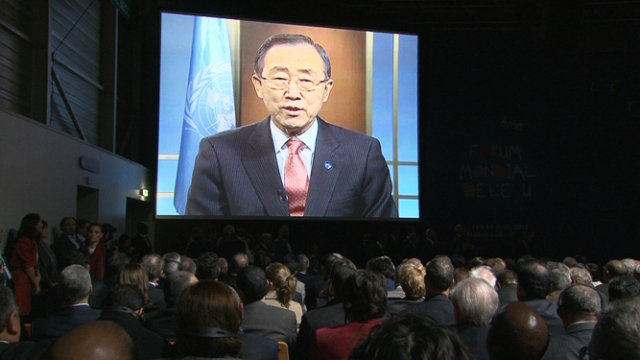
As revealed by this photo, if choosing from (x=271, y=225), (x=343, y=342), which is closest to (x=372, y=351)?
(x=343, y=342)

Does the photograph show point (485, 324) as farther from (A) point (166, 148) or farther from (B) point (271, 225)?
(B) point (271, 225)

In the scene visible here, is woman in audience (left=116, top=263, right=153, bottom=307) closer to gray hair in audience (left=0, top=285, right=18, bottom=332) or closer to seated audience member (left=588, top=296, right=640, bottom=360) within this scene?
gray hair in audience (left=0, top=285, right=18, bottom=332)

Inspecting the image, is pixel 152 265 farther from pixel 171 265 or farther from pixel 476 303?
pixel 476 303

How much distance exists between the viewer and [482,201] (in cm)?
1058

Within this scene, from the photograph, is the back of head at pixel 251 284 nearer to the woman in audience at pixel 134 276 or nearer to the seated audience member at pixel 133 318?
the seated audience member at pixel 133 318

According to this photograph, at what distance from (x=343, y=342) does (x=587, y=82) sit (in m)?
10.3

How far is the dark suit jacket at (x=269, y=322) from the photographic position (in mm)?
2883

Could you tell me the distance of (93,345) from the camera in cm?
125

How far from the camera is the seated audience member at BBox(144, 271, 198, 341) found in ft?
9.79

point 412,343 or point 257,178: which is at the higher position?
point 257,178

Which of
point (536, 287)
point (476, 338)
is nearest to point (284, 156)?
point (536, 287)

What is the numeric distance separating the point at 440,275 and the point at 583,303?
86 cm

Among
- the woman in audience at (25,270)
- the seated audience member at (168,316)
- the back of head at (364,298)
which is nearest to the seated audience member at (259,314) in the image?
the seated audience member at (168,316)

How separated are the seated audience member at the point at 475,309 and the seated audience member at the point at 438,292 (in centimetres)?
57
